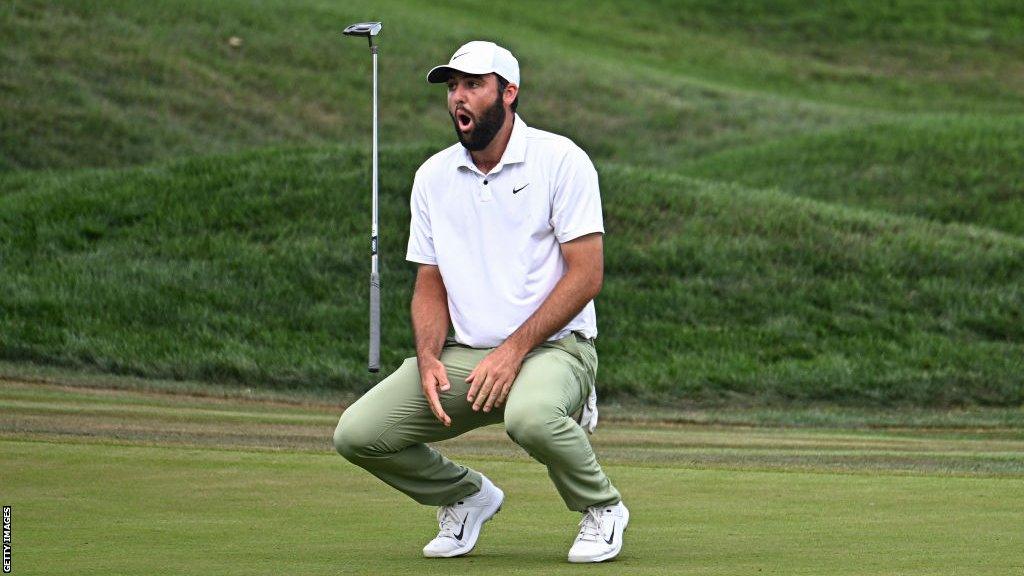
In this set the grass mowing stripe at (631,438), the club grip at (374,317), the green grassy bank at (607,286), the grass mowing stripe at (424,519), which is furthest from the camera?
the green grassy bank at (607,286)

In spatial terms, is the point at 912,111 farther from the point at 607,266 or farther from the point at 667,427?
the point at 667,427

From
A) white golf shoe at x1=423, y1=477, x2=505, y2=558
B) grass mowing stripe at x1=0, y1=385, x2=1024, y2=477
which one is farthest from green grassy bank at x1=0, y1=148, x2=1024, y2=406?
white golf shoe at x1=423, y1=477, x2=505, y2=558

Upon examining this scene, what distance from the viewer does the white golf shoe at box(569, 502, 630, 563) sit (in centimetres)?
504

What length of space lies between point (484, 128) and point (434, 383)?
0.85 meters

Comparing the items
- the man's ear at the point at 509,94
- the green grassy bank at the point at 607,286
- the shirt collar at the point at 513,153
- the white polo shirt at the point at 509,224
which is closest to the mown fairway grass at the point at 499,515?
the white polo shirt at the point at 509,224

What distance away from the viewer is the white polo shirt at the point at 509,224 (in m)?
5.18

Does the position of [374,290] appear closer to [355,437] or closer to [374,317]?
[374,317]

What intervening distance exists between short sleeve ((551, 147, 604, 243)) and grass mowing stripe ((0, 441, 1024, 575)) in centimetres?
106

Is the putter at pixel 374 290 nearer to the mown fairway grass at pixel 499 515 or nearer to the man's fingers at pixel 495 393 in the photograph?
the mown fairway grass at pixel 499 515

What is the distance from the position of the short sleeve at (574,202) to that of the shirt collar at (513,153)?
145 mm

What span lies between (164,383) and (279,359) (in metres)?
1.53

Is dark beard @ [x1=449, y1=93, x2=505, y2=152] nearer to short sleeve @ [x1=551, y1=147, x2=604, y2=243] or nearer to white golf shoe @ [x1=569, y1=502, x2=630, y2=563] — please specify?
short sleeve @ [x1=551, y1=147, x2=604, y2=243]

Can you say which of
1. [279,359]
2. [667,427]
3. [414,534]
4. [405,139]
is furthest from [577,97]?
[414,534]

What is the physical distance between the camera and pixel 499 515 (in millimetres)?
6332
